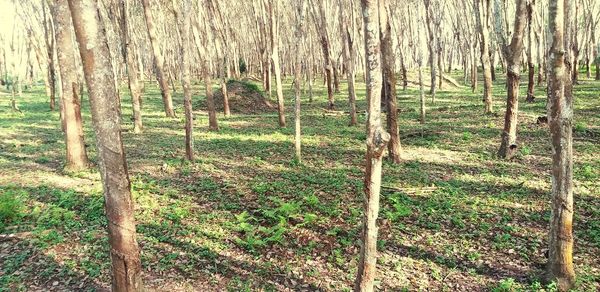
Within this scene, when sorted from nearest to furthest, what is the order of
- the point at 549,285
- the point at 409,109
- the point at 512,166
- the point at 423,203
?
1. the point at 549,285
2. the point at 423,203
3. the point at 512,166
4. the point at 409,109

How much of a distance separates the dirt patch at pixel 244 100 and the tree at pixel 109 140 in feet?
61.9

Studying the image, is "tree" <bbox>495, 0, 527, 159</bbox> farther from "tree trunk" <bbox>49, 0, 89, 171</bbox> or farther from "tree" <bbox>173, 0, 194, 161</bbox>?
"tree trunk" <bbox>49, 0, 89, 171</bbox>

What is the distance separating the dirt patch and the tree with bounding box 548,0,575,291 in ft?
61.7

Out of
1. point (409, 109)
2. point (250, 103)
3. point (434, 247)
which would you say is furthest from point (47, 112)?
point (434, 247)

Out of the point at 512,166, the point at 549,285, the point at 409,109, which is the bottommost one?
the point at 549,285

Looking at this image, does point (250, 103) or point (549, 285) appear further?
point (250, 103)

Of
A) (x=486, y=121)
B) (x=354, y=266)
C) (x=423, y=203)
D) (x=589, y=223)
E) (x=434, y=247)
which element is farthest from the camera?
(x=486, y=121)

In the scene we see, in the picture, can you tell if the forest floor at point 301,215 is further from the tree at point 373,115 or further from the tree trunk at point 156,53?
the tree trunk at point 156,53

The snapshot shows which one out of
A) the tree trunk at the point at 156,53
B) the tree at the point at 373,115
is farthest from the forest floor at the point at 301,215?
the tree trunk at the point at 156,53

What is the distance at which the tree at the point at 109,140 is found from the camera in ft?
13.4

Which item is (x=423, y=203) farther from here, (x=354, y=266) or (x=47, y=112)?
(x=47, y=112)

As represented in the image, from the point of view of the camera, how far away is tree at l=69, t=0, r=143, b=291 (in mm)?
4082

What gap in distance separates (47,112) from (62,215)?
20.7 m

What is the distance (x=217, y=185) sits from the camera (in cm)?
999
